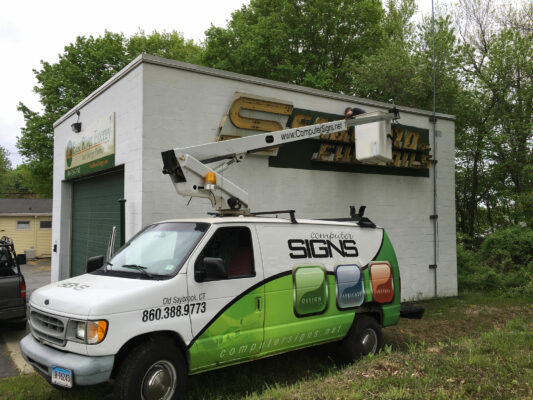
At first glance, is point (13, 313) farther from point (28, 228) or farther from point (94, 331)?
point (28, 228)

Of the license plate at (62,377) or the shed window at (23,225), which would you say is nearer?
the license plate at (62,377)

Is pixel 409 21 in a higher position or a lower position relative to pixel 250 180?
higher

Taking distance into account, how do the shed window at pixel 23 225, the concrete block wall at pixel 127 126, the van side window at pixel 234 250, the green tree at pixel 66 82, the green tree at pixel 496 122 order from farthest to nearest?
1. the shed window at pixel 23 225
2. the green tree at pixel 66 82
3. the green tree at pixel 496 122
4. the concrete block wall at pixel 127 126
5. the van side window at pixel 234 250

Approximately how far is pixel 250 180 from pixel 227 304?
5.06 metres

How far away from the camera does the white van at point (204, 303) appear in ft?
14.2

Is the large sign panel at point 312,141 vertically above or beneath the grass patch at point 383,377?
above

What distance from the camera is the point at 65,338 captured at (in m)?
4.37

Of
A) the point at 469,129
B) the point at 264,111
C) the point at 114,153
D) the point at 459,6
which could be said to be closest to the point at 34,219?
the point at 114,153

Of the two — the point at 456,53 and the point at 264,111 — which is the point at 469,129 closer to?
the point at 456,53

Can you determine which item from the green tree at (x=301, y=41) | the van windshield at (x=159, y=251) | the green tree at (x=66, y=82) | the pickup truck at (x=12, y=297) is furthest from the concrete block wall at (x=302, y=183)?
the green tree at (x=66, y=82)

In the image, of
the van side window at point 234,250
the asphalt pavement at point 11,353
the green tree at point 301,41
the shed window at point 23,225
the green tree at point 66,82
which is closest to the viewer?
the van side window at point 234,250

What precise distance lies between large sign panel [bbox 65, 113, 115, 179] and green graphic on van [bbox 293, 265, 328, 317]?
582cm

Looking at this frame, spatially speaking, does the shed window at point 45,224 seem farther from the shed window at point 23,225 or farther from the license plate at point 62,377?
the license plate at point 62,377

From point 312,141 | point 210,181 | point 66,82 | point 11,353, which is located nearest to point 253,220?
point 210,181
